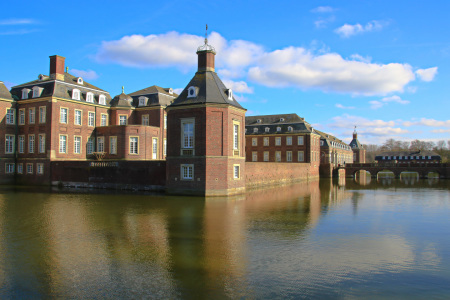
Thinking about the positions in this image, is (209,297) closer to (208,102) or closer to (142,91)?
(208,102)

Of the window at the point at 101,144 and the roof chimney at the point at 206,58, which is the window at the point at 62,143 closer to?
the window at the point at 101,144

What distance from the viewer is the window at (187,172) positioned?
25516 millimetres

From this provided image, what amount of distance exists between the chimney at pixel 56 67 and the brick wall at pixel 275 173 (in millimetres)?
21858

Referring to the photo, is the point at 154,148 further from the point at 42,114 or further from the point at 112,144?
the point at 42,114

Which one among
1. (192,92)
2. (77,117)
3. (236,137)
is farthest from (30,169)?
(236,137)

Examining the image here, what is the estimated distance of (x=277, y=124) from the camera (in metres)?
59.0

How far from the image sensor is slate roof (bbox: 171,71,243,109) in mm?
25453

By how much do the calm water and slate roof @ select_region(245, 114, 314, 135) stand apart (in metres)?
39.2

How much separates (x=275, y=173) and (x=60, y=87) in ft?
81.3

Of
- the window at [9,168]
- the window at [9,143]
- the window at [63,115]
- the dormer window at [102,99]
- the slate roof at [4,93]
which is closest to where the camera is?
the window at [63,115]

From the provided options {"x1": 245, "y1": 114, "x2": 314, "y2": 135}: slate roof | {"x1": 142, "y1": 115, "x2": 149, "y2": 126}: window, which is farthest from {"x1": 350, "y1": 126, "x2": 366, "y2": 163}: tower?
{"x1": 142, "y1": 115, "x2": 149, "y2": 126}: window

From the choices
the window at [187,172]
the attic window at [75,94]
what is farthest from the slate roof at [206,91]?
the attic window at [75,94]

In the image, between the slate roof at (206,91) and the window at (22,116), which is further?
the window at (22,116)

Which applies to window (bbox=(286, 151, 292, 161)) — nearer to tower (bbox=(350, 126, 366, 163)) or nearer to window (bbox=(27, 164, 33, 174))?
window (bbox=(27, 164, 33, 174))
